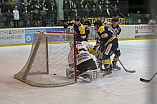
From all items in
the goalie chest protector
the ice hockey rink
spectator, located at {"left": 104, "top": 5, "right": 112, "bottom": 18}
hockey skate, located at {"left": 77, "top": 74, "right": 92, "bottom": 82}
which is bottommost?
A: the ice hockey rink

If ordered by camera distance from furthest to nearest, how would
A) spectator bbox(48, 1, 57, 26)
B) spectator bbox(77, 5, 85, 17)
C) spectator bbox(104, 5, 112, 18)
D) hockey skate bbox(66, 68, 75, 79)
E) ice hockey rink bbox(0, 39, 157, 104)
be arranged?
spectator bbox(77, 5, 85, 17) → spectator bbox(104, 5, 112, 18) → spectator bbox(48, 1, 57, 26) → hockey skate bbox(66, 68, 75, 79) → ice hockey rink bbox(0, 39, 157, 104)

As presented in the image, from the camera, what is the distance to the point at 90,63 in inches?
227

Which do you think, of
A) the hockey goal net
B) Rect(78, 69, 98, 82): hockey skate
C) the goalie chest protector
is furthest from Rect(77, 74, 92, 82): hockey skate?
the goalie chest protector

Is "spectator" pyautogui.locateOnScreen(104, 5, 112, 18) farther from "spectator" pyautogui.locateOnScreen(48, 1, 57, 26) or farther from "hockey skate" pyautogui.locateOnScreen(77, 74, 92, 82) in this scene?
"hockey skate" pyautogui.locateOnScreen(77, 74, 92, 82)

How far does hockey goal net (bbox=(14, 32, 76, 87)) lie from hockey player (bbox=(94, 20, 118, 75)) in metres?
0.63

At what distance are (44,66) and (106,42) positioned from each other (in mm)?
1528

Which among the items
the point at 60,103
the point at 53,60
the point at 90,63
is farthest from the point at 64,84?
the point at 53,60

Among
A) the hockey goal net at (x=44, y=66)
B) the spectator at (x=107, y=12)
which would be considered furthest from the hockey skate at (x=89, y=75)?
the spectator at (x=107, y=12)

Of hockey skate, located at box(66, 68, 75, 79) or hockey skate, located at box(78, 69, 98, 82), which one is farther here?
hockey skate, located at box(66, 68, 75, 79)

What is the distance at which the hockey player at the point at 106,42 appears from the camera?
5714 mm

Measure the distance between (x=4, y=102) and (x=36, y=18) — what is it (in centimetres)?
1144

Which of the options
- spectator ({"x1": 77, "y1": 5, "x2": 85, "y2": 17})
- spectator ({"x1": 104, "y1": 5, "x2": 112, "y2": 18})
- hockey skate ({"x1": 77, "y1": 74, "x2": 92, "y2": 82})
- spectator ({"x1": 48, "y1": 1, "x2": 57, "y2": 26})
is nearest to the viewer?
hockey skate ({"x1": 77, "y1": 74, "x2": 92, "y2": 82})

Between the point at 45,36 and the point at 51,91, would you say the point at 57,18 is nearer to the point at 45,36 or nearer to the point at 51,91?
the point at 45,36

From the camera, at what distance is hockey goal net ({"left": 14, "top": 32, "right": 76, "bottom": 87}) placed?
17.9ft
